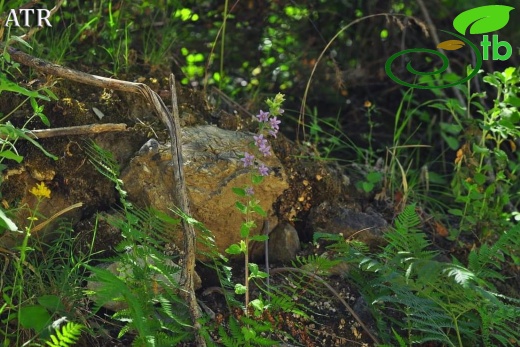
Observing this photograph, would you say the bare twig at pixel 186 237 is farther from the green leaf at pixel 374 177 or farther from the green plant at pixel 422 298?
the green leaf at pixel 374 177

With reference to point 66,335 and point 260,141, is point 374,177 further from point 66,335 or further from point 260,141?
point 66,335

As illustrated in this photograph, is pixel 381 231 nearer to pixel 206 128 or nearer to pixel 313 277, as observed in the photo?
pixel 313 277

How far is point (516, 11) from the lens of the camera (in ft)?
16.3

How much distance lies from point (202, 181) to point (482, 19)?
2051 mm

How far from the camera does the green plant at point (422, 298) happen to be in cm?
303

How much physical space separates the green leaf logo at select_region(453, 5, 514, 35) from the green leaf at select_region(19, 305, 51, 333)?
2.78 m

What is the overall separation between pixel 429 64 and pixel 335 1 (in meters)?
0.66

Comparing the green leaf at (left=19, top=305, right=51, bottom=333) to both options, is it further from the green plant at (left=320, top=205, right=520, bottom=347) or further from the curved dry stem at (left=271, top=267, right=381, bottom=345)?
the green plant at (left=320, top=205, right=520, bottom=347)

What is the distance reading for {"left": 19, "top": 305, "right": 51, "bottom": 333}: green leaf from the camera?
2.75m

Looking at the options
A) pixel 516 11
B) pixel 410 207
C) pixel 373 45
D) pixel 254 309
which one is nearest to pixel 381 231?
pixel 410 207

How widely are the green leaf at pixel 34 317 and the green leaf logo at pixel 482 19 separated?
278cm

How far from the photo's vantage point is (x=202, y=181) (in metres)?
3.38

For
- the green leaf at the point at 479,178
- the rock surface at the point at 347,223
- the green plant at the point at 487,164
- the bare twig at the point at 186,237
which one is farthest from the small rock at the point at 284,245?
the green leaf at the point at 479,178

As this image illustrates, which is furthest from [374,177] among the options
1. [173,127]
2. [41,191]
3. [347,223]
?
[41,191]
